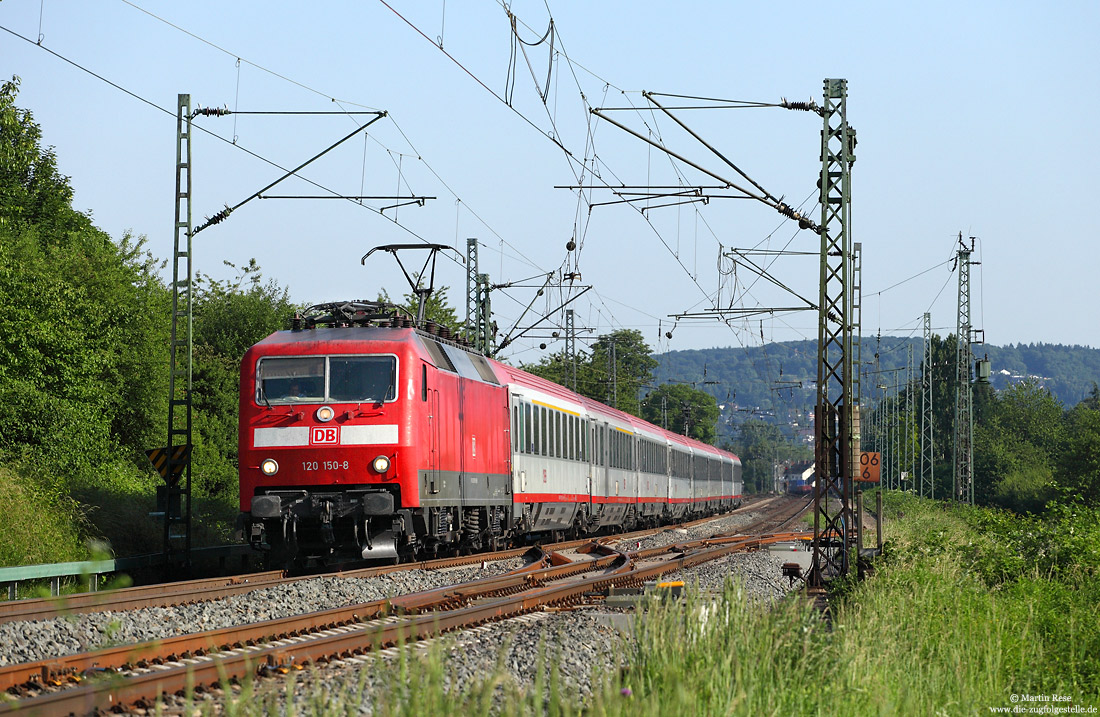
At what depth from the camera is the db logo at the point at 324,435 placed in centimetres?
1617

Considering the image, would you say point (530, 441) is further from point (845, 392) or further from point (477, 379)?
point (845, 392)

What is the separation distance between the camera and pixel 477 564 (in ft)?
63.5

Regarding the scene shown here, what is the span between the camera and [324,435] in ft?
53.1

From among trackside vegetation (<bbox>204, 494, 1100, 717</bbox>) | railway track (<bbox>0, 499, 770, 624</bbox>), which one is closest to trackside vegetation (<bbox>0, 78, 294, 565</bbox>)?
railway track (<bbox>0, 499, 770, 624</bbox>)

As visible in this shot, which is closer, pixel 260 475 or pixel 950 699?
pixel 950 699

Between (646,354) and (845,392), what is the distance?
99.4 meters

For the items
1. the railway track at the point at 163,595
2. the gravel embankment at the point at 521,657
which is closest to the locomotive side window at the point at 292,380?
the railway track at the point at 163,595

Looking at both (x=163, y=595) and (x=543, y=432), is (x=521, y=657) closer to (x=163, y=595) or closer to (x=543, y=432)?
(x=163, y=595)

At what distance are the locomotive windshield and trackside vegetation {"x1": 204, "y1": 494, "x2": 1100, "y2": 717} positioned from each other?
272 inches

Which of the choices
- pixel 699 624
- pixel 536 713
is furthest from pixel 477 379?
pixel 536 713

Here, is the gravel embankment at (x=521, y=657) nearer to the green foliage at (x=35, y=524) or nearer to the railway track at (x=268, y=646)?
the railway track at (x=268, y=646)

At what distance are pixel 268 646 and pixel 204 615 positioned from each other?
2572 millimetres

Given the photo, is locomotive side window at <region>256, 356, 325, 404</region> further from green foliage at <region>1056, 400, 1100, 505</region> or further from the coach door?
green foliage at <region>1056, 400, 1100, 505</region>

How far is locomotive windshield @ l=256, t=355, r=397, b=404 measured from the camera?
16.4m
